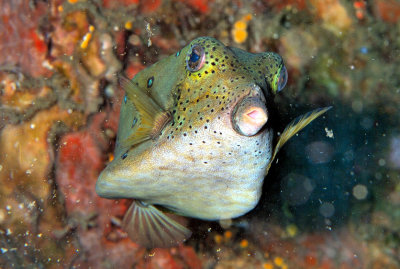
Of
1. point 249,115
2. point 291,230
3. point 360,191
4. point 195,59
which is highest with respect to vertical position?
point 195,59

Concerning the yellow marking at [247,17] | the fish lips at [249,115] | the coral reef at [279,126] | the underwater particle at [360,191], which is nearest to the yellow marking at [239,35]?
the coral reef at [279,126]

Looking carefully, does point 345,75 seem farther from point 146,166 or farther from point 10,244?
point 10,244

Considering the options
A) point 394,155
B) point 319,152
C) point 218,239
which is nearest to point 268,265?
point 218,239

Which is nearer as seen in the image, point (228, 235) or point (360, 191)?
point (228, 235)

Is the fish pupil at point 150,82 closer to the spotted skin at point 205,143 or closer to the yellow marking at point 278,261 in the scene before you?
the spotted skin at point 205,143

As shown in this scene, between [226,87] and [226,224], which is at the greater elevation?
[226,87]

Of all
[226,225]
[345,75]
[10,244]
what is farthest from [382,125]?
[10,244]

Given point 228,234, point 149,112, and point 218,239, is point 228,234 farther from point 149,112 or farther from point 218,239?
point 149,112
